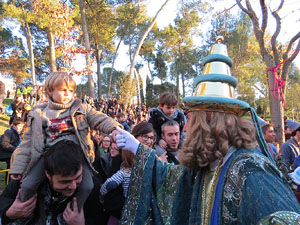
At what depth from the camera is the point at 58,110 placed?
2.29 metres

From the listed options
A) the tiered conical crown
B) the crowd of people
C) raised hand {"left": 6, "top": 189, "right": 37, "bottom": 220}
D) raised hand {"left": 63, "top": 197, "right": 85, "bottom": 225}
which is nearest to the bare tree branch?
the crowd of people

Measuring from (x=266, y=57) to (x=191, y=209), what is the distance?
6.44 m

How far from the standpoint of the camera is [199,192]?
1.61 meters

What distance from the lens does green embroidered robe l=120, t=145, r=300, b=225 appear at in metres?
1.15

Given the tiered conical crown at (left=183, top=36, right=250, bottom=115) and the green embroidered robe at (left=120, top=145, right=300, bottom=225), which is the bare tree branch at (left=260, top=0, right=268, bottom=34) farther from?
the green embroidered robe at (left=120, top=145, right=300, bottom=225)

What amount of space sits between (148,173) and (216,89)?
887 millimetres

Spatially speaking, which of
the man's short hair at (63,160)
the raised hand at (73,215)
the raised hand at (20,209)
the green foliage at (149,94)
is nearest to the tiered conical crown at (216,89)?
the man's short hair at (63,160)

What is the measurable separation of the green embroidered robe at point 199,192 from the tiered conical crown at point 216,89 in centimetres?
28

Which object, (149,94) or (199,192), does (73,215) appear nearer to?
(199,192)

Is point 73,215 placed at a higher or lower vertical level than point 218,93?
lower

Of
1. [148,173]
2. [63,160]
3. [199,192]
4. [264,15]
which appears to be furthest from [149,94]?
[199,192]

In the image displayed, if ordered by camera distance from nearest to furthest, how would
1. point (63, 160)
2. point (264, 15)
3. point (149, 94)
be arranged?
point (63, 160) < point (264, 15) < point (149, 94)

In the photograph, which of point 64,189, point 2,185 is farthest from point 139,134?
point 2,185

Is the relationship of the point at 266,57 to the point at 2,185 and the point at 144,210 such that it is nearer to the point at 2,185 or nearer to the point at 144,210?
the point at 144,210
